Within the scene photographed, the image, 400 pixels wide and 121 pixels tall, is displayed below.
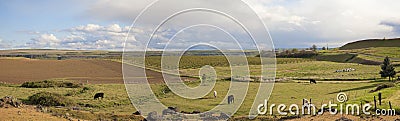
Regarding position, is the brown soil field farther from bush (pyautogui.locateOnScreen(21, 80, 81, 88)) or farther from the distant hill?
the distant hill

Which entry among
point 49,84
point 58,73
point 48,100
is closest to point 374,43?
point 58,73

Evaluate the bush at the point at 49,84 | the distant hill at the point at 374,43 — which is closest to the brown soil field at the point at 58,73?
the bush at the point at 49,84

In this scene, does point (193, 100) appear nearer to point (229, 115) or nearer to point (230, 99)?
point (230, 99)

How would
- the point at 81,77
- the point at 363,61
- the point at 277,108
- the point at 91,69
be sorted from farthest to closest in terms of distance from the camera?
the point at 363,61 → the point at 91,69 → the point at 81,77 → the point at 277,108

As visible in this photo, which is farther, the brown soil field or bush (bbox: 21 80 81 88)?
the brown soil field

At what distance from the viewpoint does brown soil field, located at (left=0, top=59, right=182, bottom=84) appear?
183ft

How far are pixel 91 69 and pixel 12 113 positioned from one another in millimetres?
50261

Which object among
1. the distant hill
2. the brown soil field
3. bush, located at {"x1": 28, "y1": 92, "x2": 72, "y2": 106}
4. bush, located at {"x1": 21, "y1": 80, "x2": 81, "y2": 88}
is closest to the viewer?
bush, located at {"x1": 28, "y1": 92, "x2": 72, "y2": 106}

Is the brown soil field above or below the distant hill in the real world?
below

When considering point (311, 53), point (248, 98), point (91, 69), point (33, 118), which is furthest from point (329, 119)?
point (311, 53)

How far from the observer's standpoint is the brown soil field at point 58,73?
55919 millimetres

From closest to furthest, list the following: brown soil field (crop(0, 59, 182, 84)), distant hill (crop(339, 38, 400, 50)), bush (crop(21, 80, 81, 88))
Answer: bush (crop(21, 80, 81, 88))
brown soil field (crop(0, 59, 182, 84))
distant hill (crop(339, 38, 400, 50))

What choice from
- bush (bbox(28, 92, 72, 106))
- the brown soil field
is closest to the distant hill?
the brown soil field

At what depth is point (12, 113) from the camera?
834 inches
